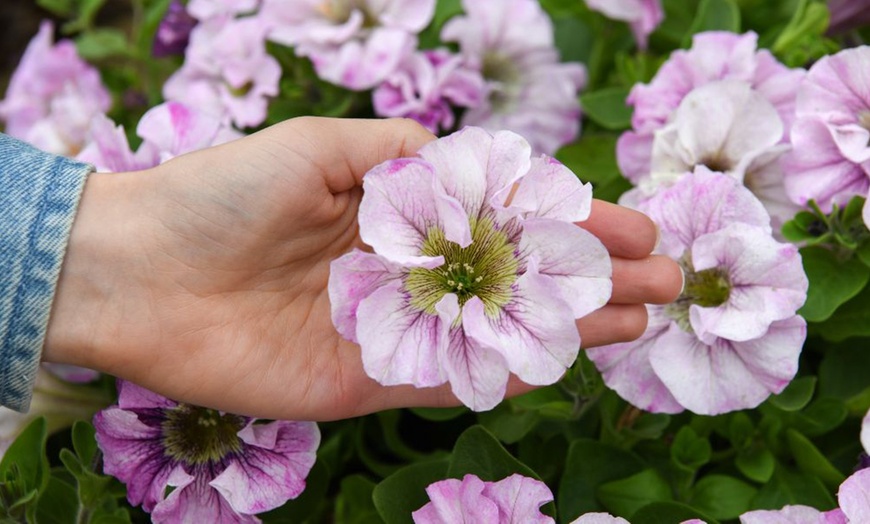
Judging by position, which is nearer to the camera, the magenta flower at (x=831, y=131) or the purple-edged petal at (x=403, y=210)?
the purple-edged petal at (x=403, y=210)

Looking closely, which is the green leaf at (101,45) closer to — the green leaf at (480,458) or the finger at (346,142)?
the finger at (346,142)

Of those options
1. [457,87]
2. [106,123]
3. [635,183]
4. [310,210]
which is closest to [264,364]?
[310,210]

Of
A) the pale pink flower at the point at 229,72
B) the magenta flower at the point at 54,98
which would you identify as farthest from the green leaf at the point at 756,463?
the magenta flower at the point at 54,98

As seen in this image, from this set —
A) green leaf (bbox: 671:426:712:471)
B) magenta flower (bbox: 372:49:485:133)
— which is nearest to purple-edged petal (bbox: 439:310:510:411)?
green leaf (bbox: 671:426:712:471)

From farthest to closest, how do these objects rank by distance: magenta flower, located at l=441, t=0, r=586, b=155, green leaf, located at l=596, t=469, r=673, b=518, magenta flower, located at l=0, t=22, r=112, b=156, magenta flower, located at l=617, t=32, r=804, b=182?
magenta flower, located at l=0, t=22, r=112, b=156 → magenta flower, located at l=441, t=0, r=586, b=155 → magenta flower, located at l=617, t=32, r=804, b=182 → green leaf, located at l=596, t=469, r=673, b=518

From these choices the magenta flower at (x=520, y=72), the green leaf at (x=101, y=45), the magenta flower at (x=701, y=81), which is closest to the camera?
the magenta flower at (x=701, y=81)

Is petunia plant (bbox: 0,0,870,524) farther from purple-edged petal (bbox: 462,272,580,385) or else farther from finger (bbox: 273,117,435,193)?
finger (bbox: 273,117,435,193)
